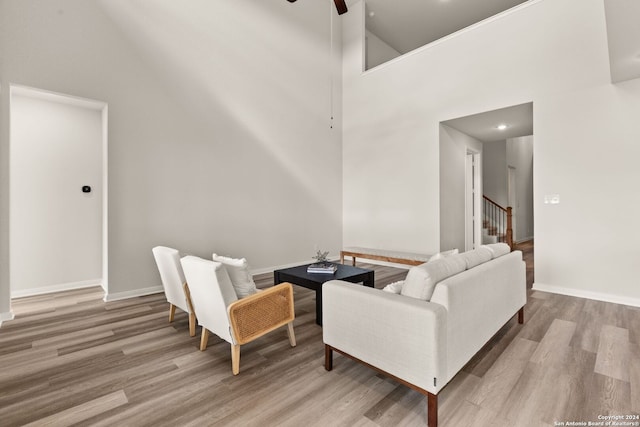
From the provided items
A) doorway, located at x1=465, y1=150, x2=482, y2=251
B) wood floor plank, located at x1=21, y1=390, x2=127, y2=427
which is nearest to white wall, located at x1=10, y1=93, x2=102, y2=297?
wood floor plank, located at x1=21, y1=390, x2=127, y2=427

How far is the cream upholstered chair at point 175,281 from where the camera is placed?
280cm

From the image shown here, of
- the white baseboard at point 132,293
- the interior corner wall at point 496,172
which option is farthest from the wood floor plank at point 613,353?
the interior corner wall at point 496,172

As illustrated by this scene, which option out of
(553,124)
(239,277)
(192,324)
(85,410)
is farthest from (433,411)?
(553,124)

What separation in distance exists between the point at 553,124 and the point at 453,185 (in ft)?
6.53

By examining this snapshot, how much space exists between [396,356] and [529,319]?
2.28 meters

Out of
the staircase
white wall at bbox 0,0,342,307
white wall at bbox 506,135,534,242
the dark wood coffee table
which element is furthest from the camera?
white wall at bbox 506,135,534,242

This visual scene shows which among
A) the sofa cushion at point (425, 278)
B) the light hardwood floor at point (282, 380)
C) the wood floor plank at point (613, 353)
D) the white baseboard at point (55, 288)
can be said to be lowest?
the light hardwood floor at point (282, 380)

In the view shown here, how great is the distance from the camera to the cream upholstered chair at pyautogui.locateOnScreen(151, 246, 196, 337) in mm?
2799

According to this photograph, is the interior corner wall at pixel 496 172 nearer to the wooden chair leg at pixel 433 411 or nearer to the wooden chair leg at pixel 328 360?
the wooden chair leg at pixel 328 360

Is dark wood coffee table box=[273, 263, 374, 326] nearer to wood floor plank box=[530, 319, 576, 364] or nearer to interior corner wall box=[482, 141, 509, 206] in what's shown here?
wood floor plank box=[530, 319, 576, 364]

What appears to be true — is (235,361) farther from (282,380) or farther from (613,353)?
(613,353)

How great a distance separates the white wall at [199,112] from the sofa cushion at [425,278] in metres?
3.67

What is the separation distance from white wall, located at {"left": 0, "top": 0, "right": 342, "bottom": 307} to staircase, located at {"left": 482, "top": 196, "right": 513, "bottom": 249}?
4469 mm

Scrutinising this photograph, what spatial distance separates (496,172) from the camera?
30.2 feet
